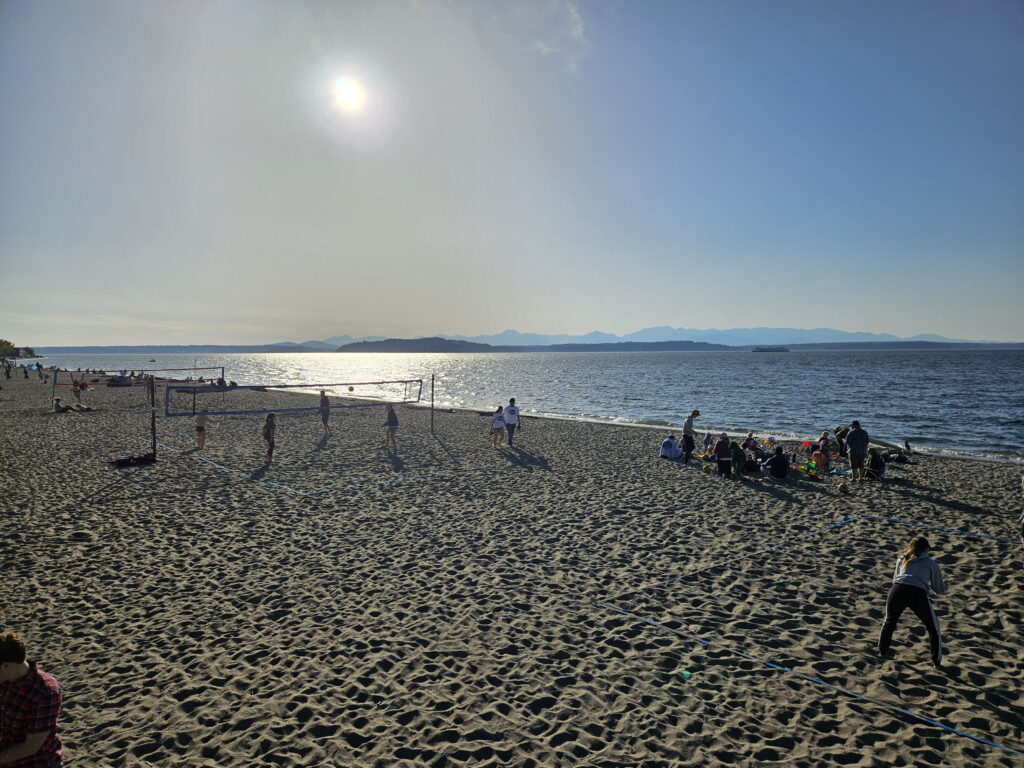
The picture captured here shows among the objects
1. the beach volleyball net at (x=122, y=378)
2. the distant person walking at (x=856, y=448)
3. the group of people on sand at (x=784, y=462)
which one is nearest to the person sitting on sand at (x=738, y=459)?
the group of people on sand at (x=784, y=462)

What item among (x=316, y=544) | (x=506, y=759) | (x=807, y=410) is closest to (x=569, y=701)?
(x=506, y=759)

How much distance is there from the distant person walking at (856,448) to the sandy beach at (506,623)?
138 cm

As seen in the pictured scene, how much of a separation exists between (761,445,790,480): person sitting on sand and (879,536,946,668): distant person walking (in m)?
8.76

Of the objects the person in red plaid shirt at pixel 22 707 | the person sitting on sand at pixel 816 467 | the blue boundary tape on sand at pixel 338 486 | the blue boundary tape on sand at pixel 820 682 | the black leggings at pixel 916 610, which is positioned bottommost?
the blue boundary tape on sand at pixel 338 486

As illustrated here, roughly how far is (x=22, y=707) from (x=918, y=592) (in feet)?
24.6

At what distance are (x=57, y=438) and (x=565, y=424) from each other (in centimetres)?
2123

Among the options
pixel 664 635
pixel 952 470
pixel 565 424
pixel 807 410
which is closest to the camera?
pixel 664 635

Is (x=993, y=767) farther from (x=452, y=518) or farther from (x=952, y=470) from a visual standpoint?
(x=952, y=470)

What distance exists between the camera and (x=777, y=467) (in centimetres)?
1385

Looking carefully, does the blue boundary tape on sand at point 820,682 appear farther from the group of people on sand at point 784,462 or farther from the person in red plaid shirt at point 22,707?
the group of people on sand at point 784,462

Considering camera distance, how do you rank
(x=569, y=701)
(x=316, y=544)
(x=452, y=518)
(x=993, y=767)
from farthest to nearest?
(x=452, y=518) < (x=316, y=544) < (x=569, y=701) < (x=993, y=767)

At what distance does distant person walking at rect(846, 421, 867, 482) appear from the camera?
13.5m

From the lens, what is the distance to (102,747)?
14.1 feet

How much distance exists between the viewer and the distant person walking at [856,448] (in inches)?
531
